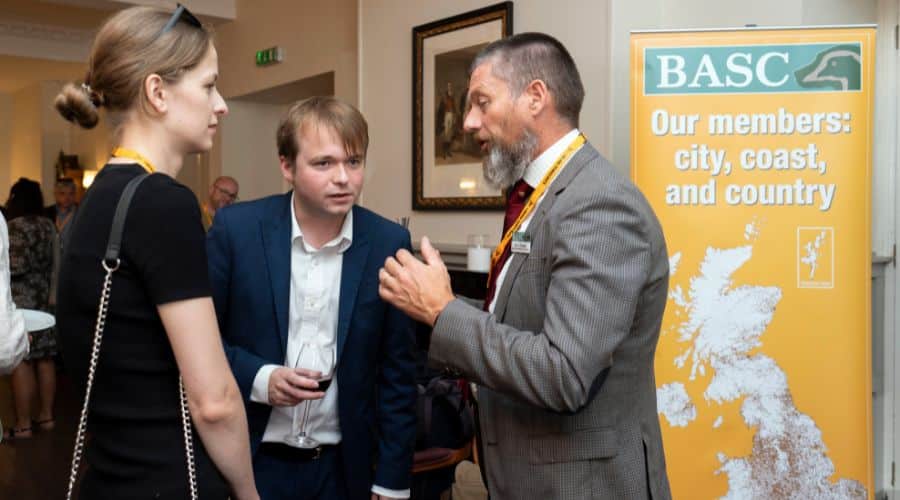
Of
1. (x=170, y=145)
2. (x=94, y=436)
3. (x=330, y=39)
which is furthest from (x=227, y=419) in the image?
(x=330, y=39)

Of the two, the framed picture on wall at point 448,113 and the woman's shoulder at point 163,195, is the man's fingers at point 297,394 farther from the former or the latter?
the framed picture on wall at point 448,113

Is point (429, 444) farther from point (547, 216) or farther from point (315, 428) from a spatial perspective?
point (547, 216)

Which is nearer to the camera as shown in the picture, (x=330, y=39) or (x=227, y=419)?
(x=227, y=419)

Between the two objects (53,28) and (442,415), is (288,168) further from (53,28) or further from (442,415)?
(53,28)

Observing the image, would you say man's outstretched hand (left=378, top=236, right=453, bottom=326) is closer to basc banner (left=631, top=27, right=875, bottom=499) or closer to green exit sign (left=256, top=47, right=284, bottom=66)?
basc banner (left=631, top=27, right=875, bottom=499)

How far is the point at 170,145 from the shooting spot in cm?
128

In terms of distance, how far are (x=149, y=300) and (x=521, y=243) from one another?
688 millimetres

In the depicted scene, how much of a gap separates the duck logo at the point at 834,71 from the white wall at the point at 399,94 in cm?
137

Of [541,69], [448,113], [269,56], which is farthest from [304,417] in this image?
[269,56]

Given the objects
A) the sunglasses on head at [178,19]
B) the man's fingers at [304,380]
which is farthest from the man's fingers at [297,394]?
the sunglasses on head at [178,19]

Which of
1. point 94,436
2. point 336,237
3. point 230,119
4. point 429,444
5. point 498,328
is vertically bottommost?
point 429,444

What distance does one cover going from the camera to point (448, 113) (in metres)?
4.87

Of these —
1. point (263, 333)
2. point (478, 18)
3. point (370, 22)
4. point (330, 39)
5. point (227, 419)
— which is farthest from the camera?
point (330, 39)

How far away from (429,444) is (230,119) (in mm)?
5942
